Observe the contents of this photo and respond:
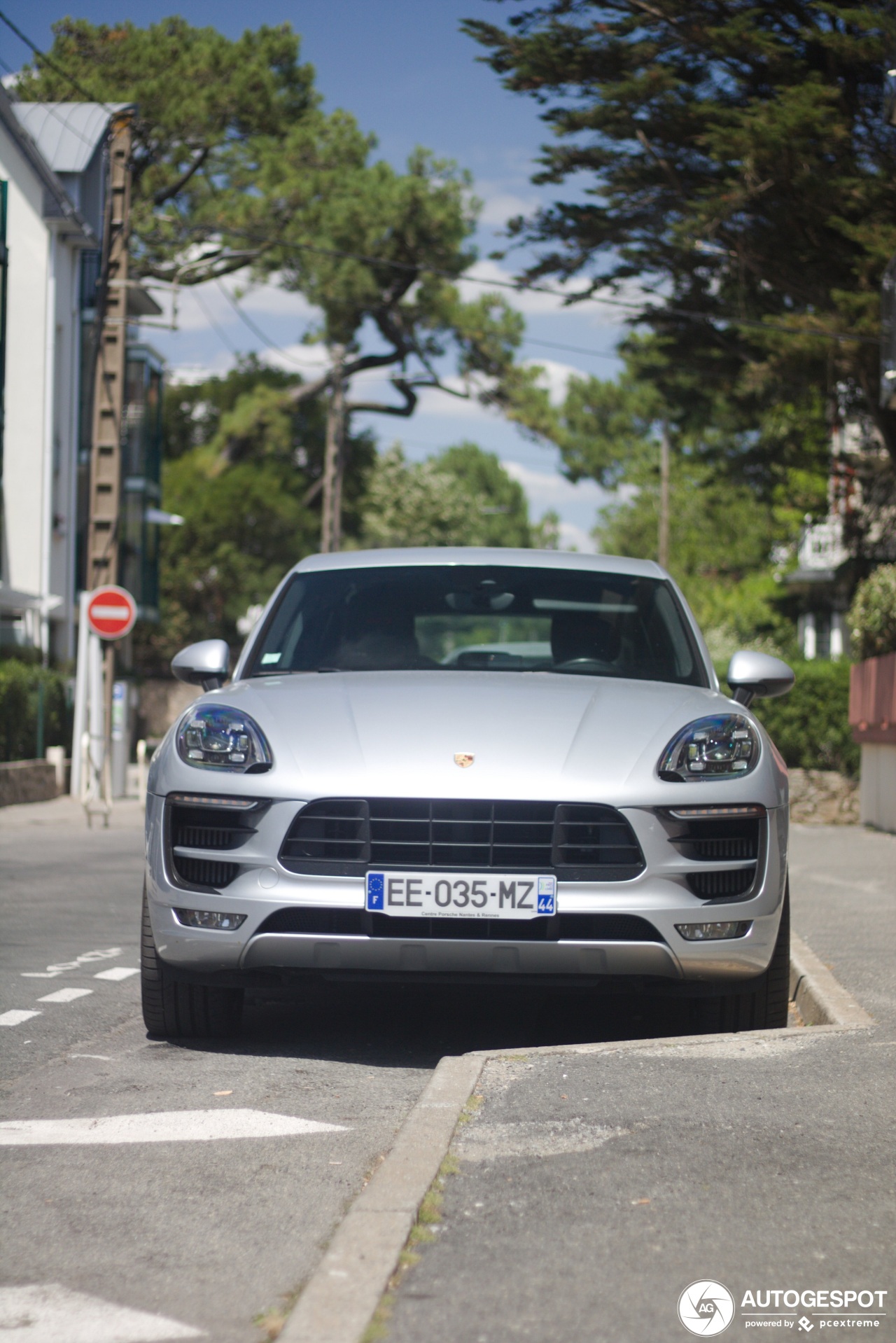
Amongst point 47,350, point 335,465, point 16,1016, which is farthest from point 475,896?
Answer: point 335,465

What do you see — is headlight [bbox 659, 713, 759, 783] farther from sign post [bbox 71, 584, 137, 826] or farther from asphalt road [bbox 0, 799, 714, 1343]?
sign post [bbox 71, 584, 137, 826]

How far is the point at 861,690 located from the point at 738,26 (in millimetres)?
6957

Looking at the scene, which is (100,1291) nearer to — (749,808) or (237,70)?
(749,808)

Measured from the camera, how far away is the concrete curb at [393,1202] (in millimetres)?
2869

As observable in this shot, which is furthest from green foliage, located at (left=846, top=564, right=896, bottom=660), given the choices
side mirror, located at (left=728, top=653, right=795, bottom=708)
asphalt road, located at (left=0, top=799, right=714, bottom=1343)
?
side mirror, located at (left=728, top=653, right=795, bottom=708)

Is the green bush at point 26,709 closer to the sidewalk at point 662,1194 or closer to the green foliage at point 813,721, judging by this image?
the green foliage at point 813,721

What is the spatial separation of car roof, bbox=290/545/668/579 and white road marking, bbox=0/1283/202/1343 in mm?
3700

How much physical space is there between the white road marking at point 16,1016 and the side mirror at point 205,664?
1386 millimetres

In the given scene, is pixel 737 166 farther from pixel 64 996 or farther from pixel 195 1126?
pixel 195 1126

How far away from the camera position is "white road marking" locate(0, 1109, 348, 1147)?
171 inches

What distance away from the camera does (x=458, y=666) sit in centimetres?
607

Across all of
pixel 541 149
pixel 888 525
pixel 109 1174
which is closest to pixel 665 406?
pixel 888 525

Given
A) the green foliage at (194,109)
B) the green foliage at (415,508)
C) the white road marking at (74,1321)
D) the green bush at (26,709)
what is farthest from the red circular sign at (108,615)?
the green foliage at (415,508)

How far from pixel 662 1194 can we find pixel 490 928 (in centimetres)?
136
